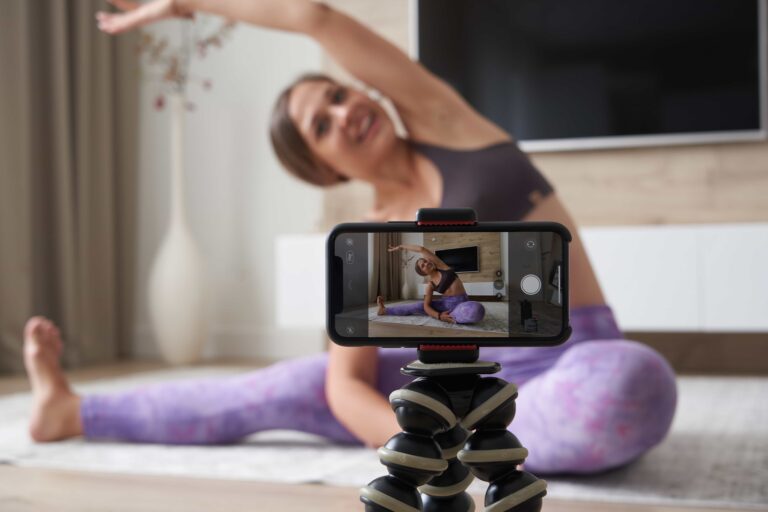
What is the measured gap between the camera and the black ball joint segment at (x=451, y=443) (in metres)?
0.57

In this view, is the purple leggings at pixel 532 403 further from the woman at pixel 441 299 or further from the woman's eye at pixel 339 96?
the woman at pixel 441 299

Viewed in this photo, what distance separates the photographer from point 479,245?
579 mm

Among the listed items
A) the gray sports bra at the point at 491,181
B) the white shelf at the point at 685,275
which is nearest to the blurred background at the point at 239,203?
the white shelf at the point at 685,275

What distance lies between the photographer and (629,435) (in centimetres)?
120

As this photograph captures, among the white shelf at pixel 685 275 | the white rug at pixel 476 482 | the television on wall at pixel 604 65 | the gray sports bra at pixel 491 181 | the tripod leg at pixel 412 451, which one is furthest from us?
the television on wall at pixel 604 65

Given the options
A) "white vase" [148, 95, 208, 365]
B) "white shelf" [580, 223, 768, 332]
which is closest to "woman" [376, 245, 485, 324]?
"white shelf" [580, 223, 768, 332]

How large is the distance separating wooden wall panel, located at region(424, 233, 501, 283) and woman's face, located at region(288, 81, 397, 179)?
859mm

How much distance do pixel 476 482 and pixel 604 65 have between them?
209 centimetres

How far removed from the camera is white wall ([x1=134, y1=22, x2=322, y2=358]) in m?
3.40

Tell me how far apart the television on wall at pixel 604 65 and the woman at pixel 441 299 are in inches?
98.9

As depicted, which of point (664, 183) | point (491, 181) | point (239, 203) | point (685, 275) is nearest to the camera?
point (491, 181)

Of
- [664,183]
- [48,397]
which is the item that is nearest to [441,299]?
[48,397]

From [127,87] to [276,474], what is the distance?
258 centimetres

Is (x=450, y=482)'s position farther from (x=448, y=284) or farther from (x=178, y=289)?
(x=178, y=289)
